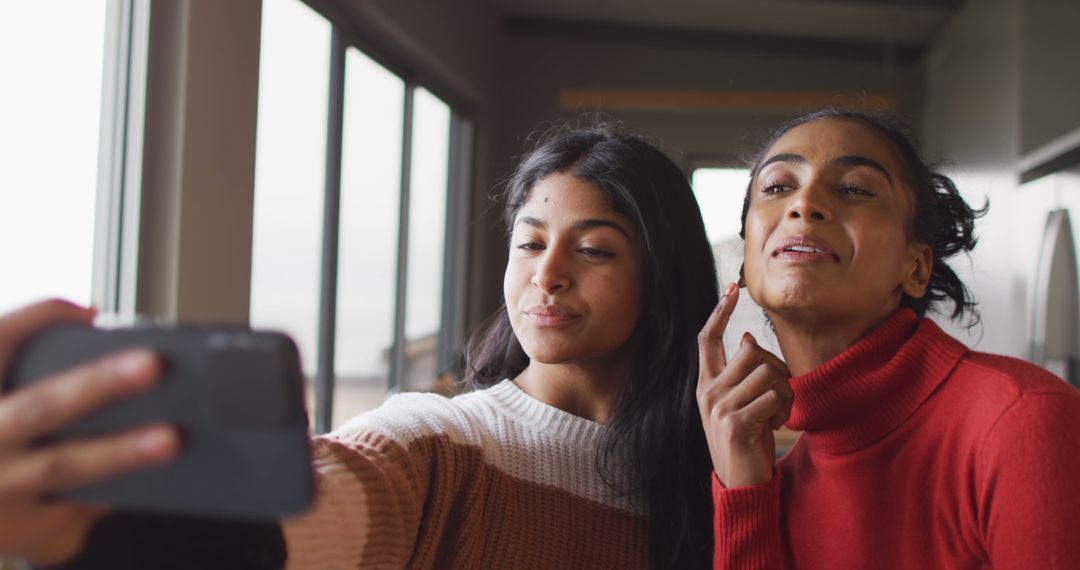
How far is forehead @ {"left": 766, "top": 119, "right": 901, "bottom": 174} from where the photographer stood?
1.19m

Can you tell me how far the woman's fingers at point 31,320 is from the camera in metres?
0.54

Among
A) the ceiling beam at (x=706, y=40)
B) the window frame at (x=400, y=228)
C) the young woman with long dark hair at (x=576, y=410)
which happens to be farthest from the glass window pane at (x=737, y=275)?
the ceiling beam at (x=706, y=40)

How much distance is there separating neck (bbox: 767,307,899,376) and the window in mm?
1758

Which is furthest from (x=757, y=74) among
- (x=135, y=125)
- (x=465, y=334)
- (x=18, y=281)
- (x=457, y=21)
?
(x=18, y=281)

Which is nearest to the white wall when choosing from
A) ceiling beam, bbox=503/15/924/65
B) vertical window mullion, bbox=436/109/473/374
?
ceiling beam, bbox=503/15/924/65

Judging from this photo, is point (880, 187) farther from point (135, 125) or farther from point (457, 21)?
point (457, 21)

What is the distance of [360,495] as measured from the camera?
0.92 metres

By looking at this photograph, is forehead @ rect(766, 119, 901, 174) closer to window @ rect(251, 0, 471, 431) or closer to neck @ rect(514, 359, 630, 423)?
neck @ rect(514, 359, 630, 423)

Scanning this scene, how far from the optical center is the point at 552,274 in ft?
4.15

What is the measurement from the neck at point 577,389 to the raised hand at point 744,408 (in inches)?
9.7

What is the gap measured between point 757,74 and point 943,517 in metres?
5.52

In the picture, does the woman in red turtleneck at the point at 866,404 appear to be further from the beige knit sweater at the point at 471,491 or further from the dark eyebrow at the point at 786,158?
the beige knit sweater at the point at 471,491

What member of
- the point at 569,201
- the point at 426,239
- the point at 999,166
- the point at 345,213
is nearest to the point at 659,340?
the point at 569,201

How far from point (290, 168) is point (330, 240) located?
42 cm
